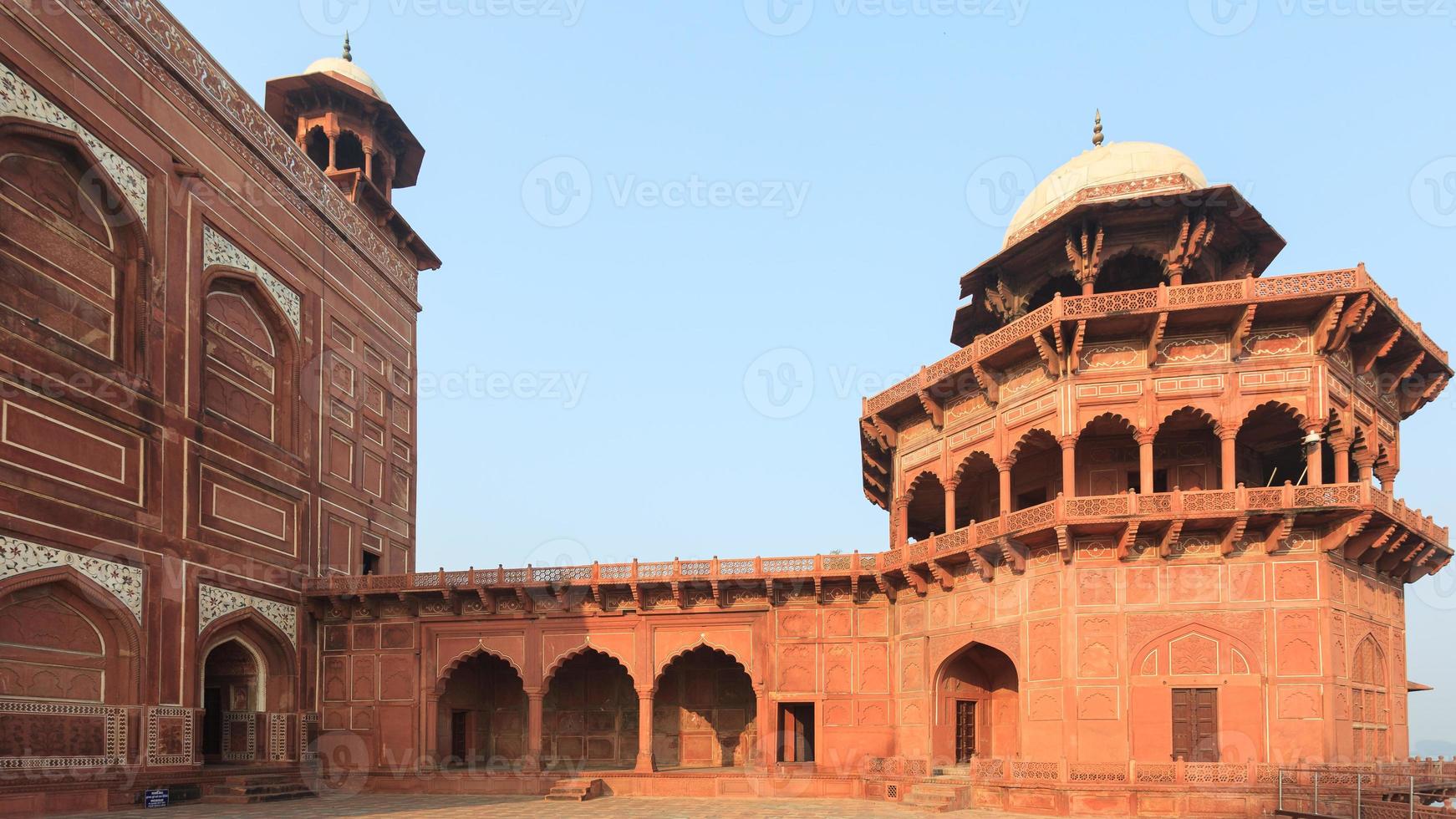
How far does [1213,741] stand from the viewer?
63.0 feet

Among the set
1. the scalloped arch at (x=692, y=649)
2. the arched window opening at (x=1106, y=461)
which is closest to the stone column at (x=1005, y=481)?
the arched window opening at (x=1106, y=461)

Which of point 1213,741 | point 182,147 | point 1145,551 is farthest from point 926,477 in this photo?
point 182,147

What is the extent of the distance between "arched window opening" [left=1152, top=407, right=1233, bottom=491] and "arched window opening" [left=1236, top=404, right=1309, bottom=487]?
0.68 meters

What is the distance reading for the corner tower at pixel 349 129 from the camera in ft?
101

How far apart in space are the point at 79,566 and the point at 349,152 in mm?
17151

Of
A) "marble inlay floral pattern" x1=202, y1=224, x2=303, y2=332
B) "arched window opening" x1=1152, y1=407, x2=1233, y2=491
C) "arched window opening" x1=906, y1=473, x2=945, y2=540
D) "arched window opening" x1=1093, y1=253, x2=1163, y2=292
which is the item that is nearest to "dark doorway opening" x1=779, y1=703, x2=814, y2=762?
"arched window opening" x1=906, y1=473, x2=945, y2=540

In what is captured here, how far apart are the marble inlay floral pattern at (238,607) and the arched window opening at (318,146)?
510 inches

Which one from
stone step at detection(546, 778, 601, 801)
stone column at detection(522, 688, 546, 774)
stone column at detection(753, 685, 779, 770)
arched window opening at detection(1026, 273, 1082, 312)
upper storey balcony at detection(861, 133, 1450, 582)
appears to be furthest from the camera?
stone column at detection(522, 688, 546, 774)

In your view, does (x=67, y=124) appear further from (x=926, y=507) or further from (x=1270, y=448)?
(x=1270, y=448)

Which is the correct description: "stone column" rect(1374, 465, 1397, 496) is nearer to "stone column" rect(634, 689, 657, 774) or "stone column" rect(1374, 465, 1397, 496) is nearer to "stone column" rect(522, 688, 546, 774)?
"stone column" rect(634, 689, 657, 774)

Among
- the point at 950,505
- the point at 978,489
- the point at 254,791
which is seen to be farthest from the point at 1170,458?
the point at 254,791

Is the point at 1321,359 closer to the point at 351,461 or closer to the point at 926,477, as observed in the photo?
the point at 926,477

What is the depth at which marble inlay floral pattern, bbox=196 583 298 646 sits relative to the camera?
73.4 feet

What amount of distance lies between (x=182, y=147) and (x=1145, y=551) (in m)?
20.0
